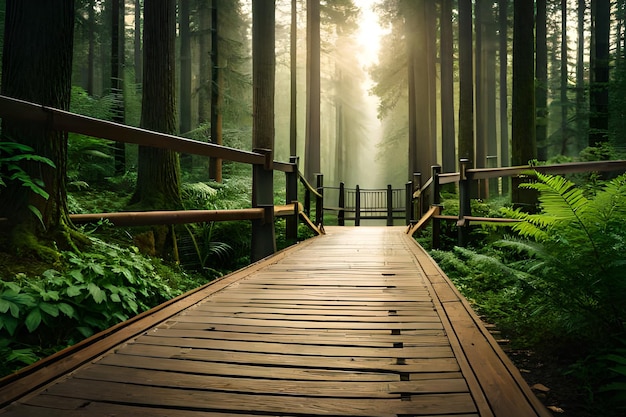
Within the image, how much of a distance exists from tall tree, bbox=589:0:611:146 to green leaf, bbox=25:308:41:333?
14.2 meters

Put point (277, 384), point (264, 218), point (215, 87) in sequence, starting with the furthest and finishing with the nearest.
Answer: point (215, 87) < point (264, 218) < point (277, 384)

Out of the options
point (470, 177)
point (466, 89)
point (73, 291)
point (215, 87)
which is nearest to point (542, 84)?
point (466, 89)

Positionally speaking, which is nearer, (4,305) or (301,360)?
(301,360)

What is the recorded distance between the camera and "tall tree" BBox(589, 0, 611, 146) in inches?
501

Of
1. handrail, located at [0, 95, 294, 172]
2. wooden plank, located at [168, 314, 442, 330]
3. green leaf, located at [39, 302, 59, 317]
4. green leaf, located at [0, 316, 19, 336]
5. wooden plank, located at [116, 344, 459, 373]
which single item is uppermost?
handrail, located at [0, 95, 294, 172]

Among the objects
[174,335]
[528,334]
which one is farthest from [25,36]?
[528,334]

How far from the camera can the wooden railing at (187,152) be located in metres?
2.78

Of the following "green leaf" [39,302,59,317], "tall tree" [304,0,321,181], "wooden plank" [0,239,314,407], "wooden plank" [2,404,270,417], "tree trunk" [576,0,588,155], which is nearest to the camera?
"wooden plank" [2,404,270,417]

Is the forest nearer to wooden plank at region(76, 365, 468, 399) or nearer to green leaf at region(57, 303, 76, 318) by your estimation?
green leaf at region(57, 303, 76, 318)

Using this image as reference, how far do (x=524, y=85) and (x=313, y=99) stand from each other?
9.08m

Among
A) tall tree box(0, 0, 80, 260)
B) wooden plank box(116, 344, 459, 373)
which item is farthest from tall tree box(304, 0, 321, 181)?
wooden plank box(116, 344, 459, 373)

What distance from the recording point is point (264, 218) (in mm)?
5836

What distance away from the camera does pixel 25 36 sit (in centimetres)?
360

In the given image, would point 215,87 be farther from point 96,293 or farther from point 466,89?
point 96,293
